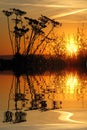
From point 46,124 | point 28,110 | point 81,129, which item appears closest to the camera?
point 81,129

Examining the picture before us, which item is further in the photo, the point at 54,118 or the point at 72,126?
the point at 54,118

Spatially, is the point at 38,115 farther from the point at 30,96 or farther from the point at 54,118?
the point at 30,96

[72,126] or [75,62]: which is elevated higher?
[75,62]

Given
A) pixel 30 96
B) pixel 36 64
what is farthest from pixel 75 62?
pixel 30 96

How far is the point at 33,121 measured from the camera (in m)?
6.72

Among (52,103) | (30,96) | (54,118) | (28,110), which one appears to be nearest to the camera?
(54,118)

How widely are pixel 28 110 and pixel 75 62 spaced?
140ft

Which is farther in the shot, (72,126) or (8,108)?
(8,108)

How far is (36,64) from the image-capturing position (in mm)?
48531

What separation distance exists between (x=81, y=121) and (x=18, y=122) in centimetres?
90

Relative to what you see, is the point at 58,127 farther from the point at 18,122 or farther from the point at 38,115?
the point at 38,115

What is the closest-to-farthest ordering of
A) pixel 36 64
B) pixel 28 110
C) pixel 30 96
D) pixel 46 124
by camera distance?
pixel 46 124 → pixel 28 110 → pixel 30 96 → pixel 36 64

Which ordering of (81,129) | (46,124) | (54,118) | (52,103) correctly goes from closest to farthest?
(81,129) → (46,124) → (54,118) → (52,103)

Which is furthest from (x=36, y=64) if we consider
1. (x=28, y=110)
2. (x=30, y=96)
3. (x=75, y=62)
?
(x=28, y=110)
